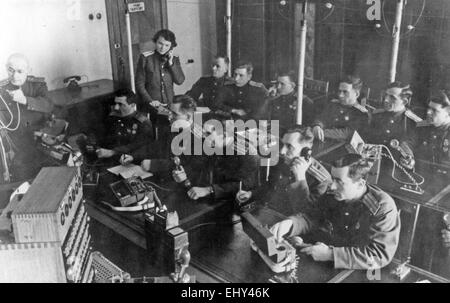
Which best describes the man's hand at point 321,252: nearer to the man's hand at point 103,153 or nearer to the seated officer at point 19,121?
the man's hand at point 103,153

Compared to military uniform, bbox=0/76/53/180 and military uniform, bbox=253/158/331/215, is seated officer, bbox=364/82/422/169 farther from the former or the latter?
military uniform, bbox=0/76/53/180

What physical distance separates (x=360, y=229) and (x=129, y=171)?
4.19ft

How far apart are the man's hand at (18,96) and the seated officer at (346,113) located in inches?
72.4

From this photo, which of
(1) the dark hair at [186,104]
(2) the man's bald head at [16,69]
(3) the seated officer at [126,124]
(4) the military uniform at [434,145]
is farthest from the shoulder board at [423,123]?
(2) the man's bald head at [16,69]

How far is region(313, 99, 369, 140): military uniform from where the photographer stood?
3174mm

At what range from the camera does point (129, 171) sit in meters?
2.67

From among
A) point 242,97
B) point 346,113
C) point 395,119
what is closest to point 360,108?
point 346,113

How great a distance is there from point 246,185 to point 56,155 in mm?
1073

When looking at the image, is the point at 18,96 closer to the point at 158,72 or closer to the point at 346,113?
the point at 158,72

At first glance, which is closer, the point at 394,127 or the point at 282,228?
the point at 282,228

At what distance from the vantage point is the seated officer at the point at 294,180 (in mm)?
2322
